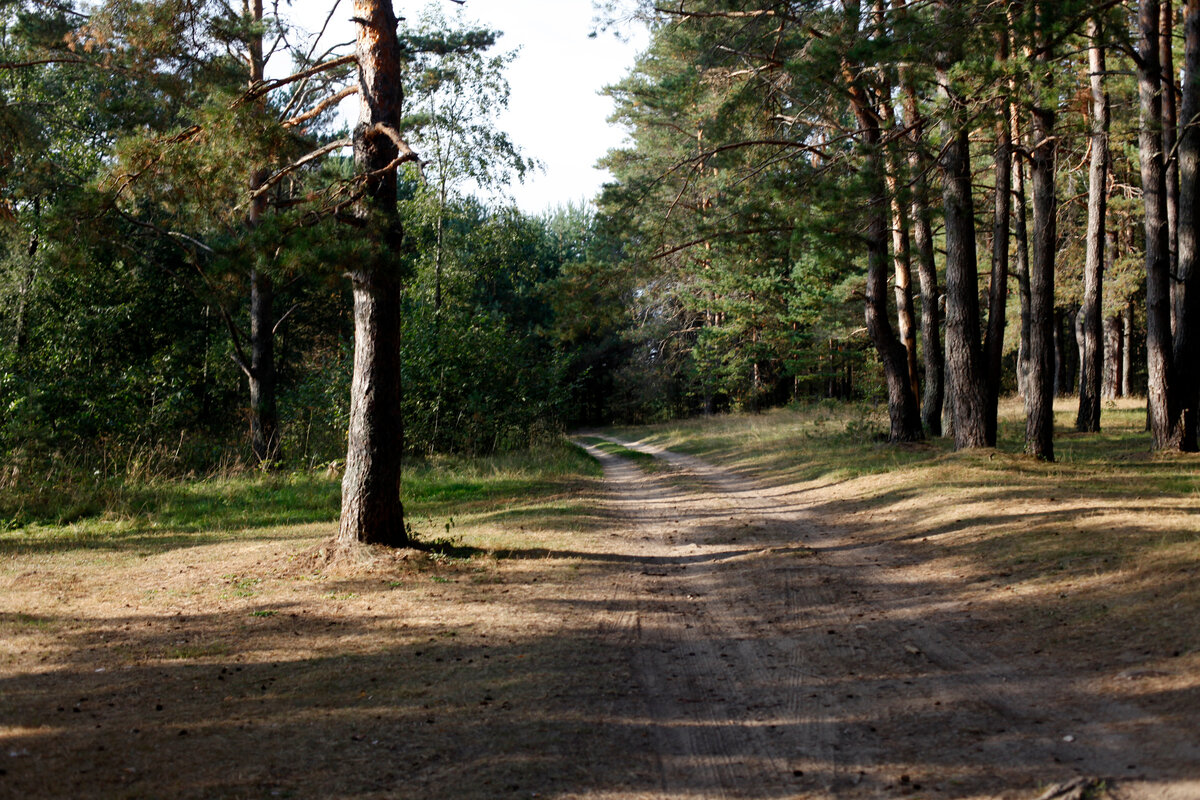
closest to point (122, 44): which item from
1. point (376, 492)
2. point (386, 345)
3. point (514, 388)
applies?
point (386, 345)

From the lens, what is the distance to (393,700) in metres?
4.56

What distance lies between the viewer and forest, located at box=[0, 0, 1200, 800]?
13.4ft

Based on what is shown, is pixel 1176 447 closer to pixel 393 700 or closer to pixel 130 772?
pixel 393 700

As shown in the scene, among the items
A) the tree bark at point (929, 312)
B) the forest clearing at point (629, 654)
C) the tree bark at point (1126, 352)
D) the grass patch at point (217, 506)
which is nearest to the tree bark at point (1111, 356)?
the tree bark at point (1126, 352)

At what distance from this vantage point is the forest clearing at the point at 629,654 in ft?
12.0

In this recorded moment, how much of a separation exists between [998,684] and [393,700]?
3270 mm

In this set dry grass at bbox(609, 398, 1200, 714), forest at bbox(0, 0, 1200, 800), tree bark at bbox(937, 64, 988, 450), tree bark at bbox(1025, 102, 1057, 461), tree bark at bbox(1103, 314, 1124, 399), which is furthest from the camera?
tree bark at bbox(1103, 314, 1124, 399)

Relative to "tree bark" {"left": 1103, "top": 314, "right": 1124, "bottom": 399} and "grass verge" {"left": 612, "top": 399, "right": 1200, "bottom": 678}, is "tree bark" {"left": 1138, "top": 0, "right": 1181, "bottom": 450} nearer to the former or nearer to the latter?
"grass verge" {"left": 612, "top": 399, "right": 1200, "bottom": 678}

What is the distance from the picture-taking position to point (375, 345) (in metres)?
7.98

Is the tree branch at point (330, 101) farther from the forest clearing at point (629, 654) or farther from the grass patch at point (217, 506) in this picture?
the grass patch at point (217, 506)

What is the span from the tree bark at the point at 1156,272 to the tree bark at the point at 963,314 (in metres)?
2.45

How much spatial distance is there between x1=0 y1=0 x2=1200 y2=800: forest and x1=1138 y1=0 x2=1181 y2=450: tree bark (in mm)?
69

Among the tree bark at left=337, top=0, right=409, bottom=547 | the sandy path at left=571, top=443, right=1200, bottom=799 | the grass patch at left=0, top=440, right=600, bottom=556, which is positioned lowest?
the sandy path at left=571, top=443, right=1200, bottom=799

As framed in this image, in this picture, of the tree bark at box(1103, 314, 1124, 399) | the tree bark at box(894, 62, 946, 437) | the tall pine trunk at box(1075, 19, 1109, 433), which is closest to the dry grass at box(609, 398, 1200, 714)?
the tree bark at box(894, 62, 946, 437)
